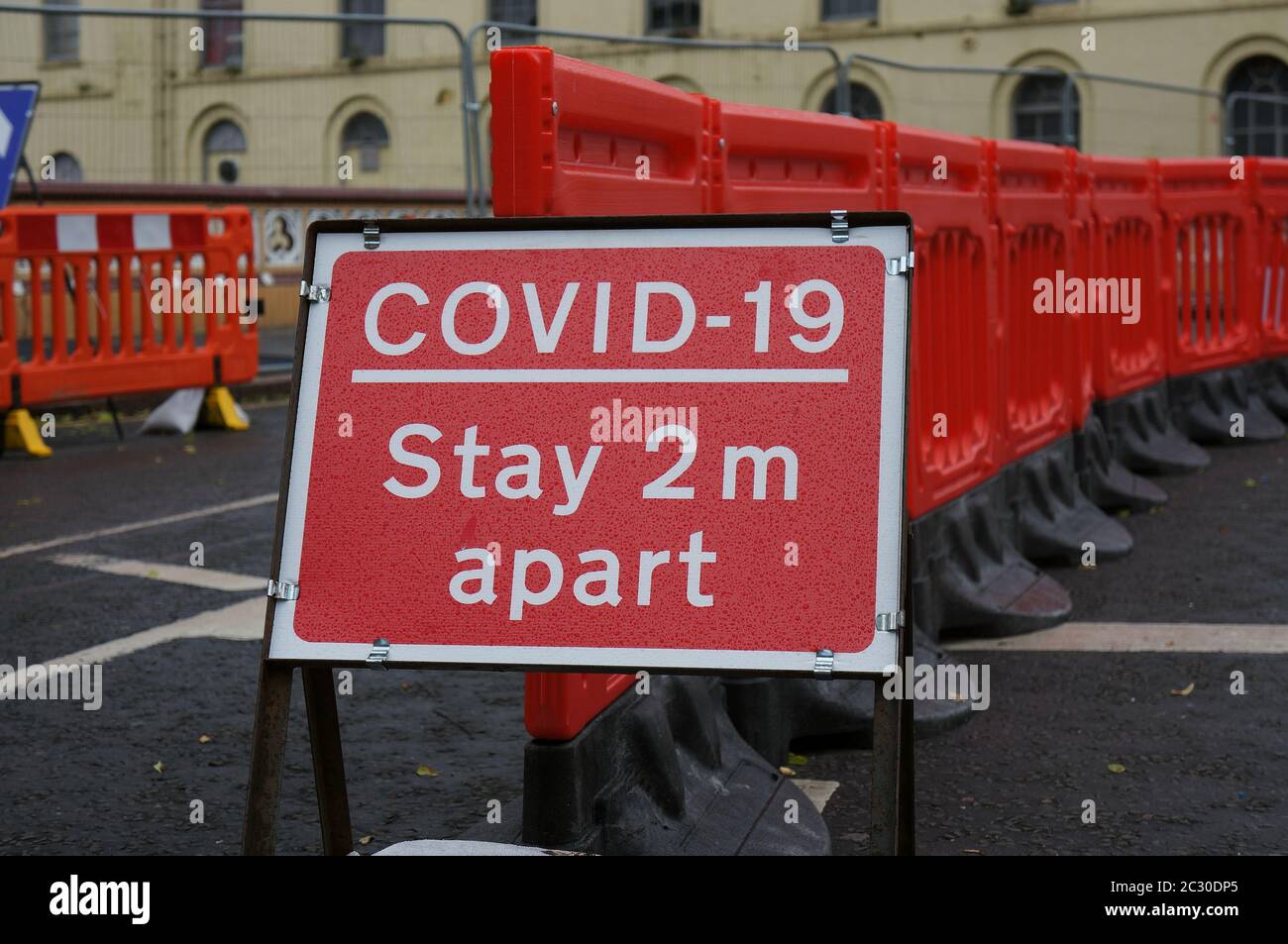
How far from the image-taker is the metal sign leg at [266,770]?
2.77 meters

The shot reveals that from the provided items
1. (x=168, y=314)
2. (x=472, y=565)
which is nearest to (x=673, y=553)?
(x=472, y=565)

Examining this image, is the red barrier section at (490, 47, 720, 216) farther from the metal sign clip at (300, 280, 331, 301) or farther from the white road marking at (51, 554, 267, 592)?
the white road marking at (51, 554, 267, 592)

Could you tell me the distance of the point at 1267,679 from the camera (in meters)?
5.13

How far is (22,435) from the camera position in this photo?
33.0 feet

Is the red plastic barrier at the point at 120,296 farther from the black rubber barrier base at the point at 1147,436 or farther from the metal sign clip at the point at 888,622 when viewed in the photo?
the metal sign clip at the point at 888,622

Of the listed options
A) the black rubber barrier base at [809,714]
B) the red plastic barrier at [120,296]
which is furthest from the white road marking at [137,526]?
the black rubber barrier base at [809,714]

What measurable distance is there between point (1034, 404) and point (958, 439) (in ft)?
4.34

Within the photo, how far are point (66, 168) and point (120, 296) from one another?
10.4m

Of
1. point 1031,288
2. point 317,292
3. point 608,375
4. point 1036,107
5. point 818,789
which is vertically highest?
point 1036,107

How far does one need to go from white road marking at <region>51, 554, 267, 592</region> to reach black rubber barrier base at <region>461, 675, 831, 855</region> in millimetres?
2784

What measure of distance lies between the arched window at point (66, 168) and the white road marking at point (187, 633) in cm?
1266

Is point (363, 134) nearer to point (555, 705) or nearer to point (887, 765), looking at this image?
point (555, 705)

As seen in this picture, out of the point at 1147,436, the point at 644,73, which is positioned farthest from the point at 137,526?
the point at 644,73

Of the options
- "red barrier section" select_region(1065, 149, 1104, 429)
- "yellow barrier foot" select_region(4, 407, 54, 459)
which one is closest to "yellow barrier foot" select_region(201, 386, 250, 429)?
"yellow barrier foot" select_region(4, 407, 54, 459)
